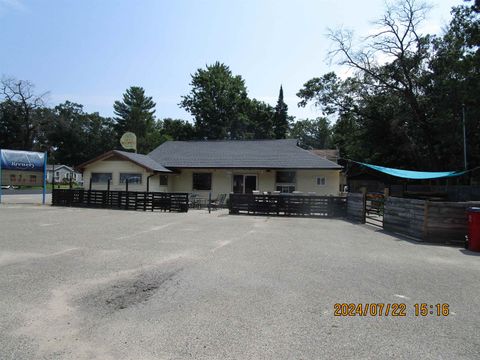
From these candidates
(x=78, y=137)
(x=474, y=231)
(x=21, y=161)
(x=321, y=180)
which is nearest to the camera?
(x=474, y=231)

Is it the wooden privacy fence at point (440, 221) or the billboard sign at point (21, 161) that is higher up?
the billboard sign at point (21, 161)

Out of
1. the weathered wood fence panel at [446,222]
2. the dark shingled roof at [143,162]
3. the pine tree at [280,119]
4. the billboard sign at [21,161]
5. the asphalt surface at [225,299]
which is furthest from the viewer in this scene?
the pine tree at [280,119]

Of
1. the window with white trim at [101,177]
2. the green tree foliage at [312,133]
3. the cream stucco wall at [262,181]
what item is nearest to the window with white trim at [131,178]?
the window with white trim at [101,177]

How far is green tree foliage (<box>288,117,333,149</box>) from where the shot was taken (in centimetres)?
10312

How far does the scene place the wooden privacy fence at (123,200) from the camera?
20.6 metres

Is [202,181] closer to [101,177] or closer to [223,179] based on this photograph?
[223,179]

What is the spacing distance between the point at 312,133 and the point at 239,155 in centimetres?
8293

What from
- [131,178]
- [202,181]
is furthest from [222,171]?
[131,178]

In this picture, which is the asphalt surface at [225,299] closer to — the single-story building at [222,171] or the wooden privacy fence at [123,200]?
the wooden privacy fence at [123,200]

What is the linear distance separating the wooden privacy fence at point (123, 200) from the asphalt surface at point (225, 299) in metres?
10.4

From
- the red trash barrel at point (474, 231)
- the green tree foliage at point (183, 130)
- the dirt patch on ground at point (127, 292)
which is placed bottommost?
the dirt patch on ground at point (127, 292)

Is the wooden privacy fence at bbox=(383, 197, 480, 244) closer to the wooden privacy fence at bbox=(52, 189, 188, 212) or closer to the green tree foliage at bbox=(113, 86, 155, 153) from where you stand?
the wooden privacy fence at bbox=(52, 189, 188, 212)
